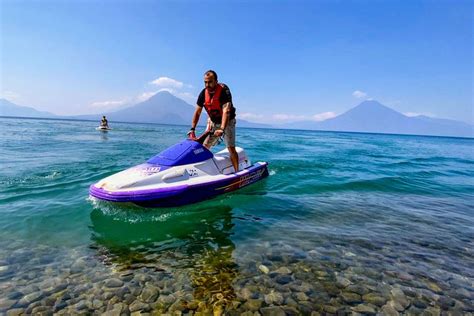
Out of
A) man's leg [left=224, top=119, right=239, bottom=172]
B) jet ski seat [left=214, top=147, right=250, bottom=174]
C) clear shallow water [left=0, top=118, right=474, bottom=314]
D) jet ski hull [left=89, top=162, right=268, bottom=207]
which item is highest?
man's leg [left=224, top=119, right=239, bottom=172]

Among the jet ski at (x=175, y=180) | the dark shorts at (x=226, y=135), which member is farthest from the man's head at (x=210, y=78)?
the jet ski at (x=175, y=180)

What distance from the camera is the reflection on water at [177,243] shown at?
15.4 feet

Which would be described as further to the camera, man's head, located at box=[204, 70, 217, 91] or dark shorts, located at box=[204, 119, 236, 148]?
dark shorts, located at box=[204, 119, 236, 148]

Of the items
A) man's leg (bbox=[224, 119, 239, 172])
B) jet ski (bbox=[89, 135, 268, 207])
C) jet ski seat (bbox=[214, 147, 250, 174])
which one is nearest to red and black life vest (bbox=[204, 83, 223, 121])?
man's leg (bbox=[224, 119, 239, 172])

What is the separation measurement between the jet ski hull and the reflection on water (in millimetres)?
325

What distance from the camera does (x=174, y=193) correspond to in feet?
24.0

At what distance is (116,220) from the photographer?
6.98 metres

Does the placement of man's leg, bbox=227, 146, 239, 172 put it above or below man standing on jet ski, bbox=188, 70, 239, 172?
below

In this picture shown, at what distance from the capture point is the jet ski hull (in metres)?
→ 6.70

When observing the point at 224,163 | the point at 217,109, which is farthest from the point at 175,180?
the point at 217,109

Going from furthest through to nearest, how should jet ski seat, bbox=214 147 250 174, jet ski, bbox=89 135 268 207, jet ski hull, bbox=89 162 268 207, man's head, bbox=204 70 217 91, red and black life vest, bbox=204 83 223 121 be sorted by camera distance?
jet ski seat, bbox=214 147 250 174, red and black life vest, bbox=204 83 223 121, man's head, bbox=204 70 217 91, jet ski, bbox=89 135 268 207, jet ski hull, bbox=89 162 268 207

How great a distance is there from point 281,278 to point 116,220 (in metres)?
4.17

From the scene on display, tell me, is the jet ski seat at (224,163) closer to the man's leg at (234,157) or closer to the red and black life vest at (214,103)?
the man's leg at (234,157)

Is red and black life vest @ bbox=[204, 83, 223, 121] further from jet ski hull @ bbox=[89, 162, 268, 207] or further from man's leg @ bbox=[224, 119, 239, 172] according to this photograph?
jet ski hull @ bbox=[89, 162, 268, 207]
